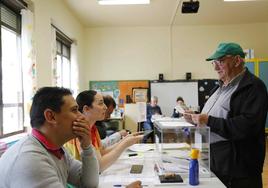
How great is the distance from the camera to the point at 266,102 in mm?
1583

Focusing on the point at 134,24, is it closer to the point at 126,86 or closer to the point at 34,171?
the point at 126,86

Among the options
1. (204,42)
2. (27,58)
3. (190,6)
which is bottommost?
(27,58)

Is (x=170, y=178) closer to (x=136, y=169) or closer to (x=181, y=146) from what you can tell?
(x=136, y=169)

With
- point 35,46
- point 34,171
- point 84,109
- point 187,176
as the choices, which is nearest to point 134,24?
point 35,46

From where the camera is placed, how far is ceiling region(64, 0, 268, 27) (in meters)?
5.23

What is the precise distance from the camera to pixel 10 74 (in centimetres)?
336

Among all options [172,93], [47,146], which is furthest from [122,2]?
[47,146]

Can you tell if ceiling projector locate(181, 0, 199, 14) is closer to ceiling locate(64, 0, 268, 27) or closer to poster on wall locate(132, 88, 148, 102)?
ceiling locate(64, 0, 268, 27)

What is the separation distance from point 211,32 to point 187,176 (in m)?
5.89

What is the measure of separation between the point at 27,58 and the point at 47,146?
8.62 ft

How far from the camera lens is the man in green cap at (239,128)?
60.7 inches

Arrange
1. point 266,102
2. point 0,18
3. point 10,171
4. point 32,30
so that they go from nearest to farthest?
point 10,171
point 266,102
point 0,18
point 32,30

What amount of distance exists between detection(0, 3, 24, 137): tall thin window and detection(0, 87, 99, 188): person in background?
2228mm

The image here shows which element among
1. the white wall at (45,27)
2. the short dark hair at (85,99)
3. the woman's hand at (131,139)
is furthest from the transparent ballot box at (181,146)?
the white wall at (45,27)
